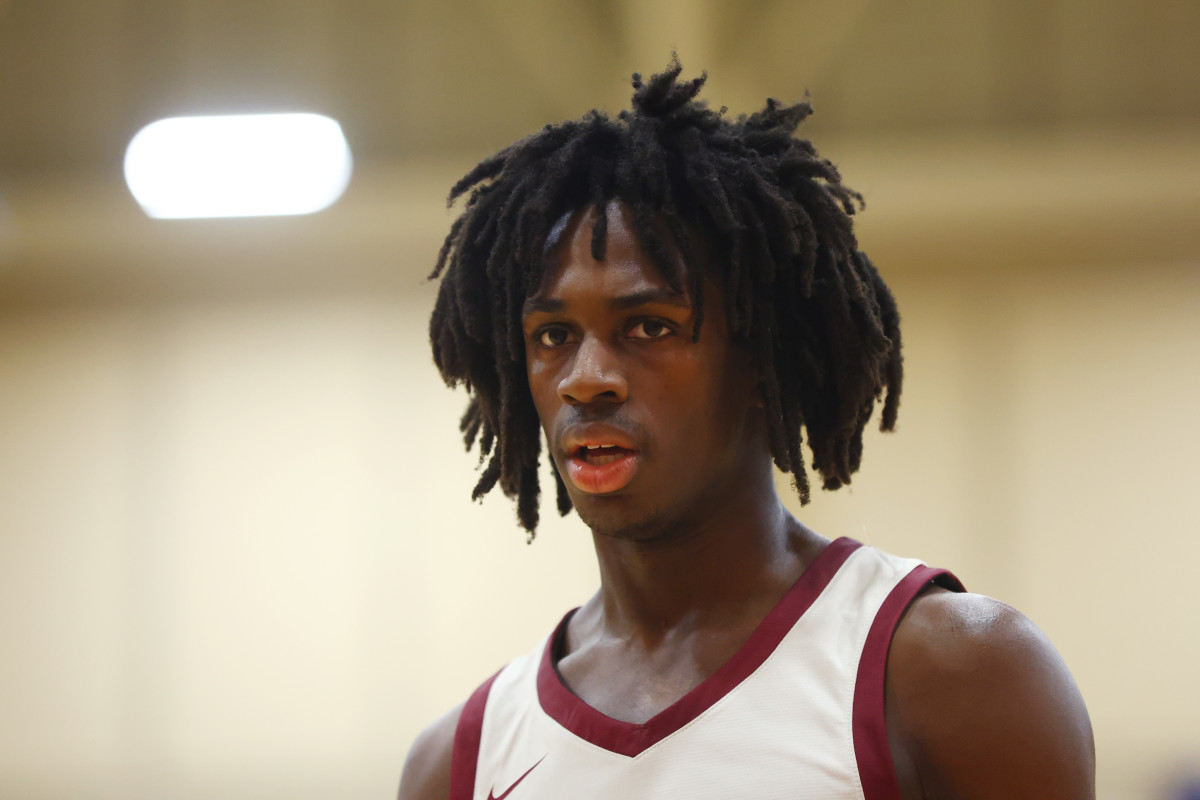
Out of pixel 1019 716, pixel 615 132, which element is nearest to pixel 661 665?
pixel 1019 716

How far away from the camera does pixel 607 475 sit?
1.26 m

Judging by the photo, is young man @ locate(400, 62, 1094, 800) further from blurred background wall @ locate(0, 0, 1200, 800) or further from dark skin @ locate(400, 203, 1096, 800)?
blurred background wall @ locate(0, 0, 1200, 800)

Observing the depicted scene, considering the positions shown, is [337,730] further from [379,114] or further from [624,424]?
[624,424]

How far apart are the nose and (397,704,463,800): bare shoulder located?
1.63 ft

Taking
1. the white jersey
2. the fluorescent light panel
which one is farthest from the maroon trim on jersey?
the fluorescent light panel

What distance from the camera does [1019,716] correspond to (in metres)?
1.08

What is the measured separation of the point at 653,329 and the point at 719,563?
0.97 feet

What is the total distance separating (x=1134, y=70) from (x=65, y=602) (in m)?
3.69

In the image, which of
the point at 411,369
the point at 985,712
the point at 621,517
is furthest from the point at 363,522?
the point at 985,712

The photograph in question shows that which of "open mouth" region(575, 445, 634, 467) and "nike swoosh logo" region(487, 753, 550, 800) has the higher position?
"open mouth" region(575, 445, 634, 467)

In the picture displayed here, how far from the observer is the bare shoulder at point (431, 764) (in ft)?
4.75

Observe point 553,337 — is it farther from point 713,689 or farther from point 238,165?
point 238,165

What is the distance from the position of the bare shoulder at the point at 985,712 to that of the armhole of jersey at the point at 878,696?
0.05 ft

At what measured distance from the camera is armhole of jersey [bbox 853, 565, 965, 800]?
3.56 ft
